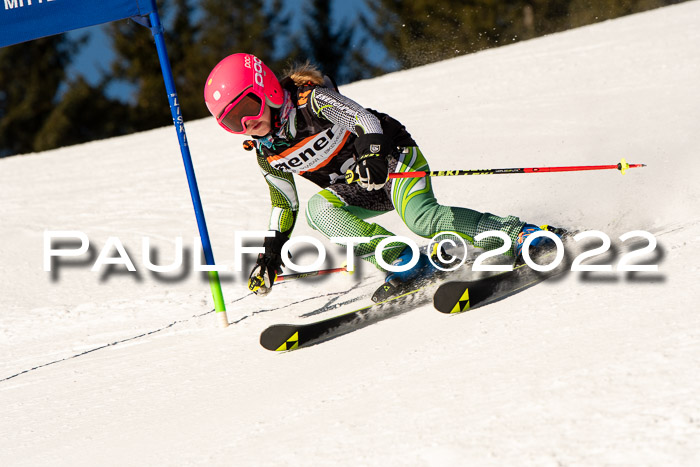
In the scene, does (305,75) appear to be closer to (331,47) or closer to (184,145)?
(184,145)

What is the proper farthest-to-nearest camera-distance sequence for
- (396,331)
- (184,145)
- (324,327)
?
(184,145) < (324,327) < (396,331)

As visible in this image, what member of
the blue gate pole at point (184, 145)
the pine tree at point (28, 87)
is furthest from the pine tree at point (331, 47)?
the blue gate pole at point (184, 145)

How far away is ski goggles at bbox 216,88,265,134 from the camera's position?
3.39 m

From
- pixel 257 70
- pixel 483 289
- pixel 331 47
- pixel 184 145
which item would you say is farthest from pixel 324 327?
pixel 331 47

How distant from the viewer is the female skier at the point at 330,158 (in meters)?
3.41

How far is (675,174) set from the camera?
5.20 m

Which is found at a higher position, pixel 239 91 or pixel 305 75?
pixel 305 75

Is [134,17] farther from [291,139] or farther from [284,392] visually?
[284,392]

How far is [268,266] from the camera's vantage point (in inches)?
159

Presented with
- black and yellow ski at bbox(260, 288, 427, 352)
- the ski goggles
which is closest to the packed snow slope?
black and yellow ski at bbox(260, 288, 427, 352)

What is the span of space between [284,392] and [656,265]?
1550mm

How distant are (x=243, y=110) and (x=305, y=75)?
477 mm

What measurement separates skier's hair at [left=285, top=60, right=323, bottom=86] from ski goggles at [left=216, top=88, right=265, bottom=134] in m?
0.36

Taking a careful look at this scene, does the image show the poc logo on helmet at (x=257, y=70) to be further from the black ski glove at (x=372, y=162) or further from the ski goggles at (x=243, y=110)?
the black ski glove at (x=372, y=162)
